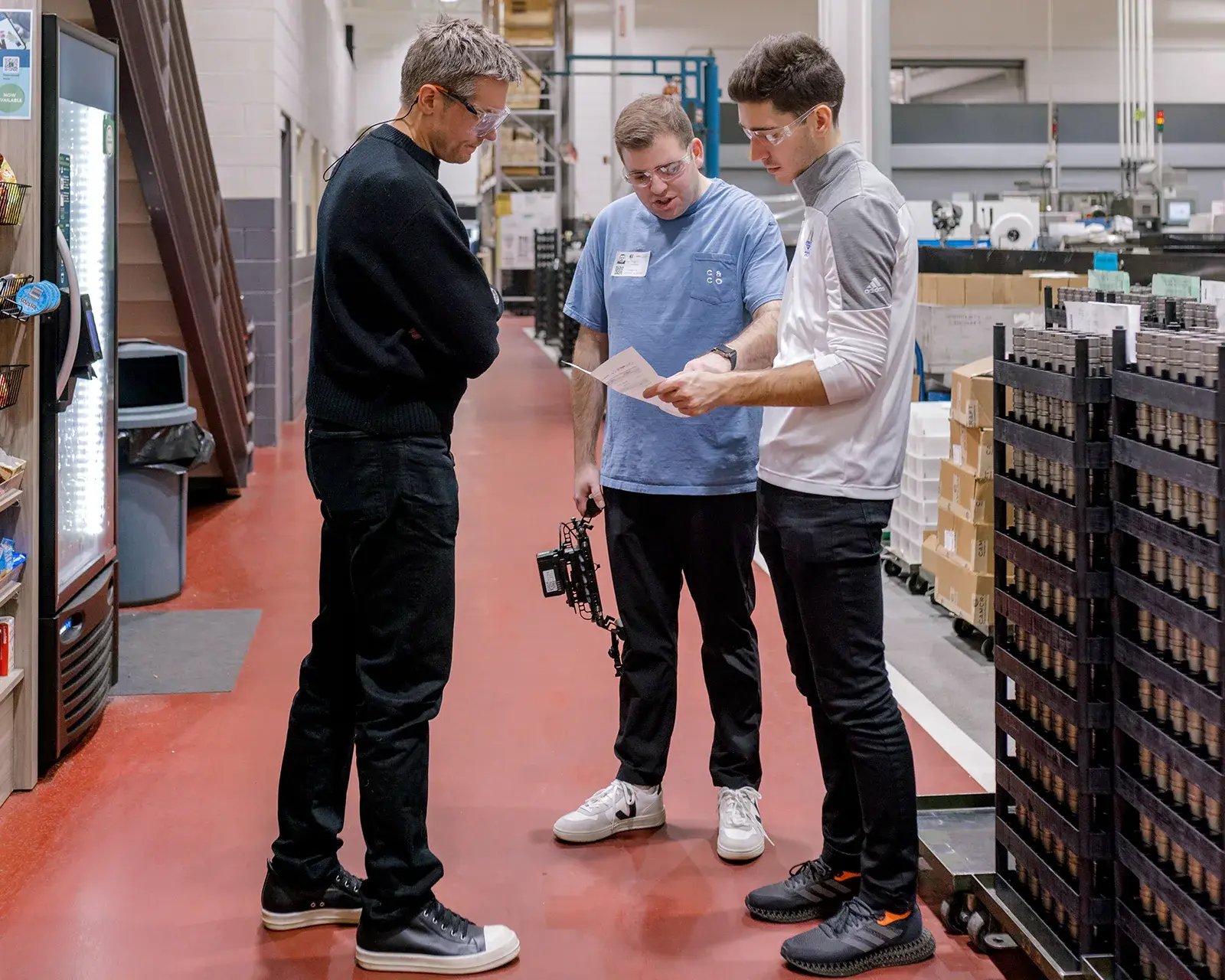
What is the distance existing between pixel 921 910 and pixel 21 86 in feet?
9.53

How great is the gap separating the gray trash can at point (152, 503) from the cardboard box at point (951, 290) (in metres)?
3.50

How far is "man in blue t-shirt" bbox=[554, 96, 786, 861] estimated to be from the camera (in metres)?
3.05

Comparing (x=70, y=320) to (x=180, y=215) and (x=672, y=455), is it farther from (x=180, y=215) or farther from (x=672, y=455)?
(x=180, y=215)

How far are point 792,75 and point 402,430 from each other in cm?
95

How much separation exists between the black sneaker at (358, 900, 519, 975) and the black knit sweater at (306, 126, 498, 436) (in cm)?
97

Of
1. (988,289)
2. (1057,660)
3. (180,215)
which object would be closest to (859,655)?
(1057,660)

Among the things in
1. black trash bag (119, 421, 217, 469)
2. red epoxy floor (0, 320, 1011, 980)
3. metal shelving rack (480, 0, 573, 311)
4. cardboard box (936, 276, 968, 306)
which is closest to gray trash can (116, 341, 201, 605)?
black trash bag (119, 421, 217, 469)

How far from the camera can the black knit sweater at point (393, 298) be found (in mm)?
2377

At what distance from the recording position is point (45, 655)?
365cm

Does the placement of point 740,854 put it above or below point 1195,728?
below

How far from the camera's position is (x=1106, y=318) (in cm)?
257

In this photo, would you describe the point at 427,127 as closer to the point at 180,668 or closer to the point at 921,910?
the point at 921,910

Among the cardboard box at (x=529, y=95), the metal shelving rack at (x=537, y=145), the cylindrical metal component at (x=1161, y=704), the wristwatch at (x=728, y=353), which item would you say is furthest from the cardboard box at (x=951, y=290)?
the cardboard box at (x=529, y=95)

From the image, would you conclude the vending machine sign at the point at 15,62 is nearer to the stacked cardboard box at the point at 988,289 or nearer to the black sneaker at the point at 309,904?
the black sneaker at the point at 309,904
